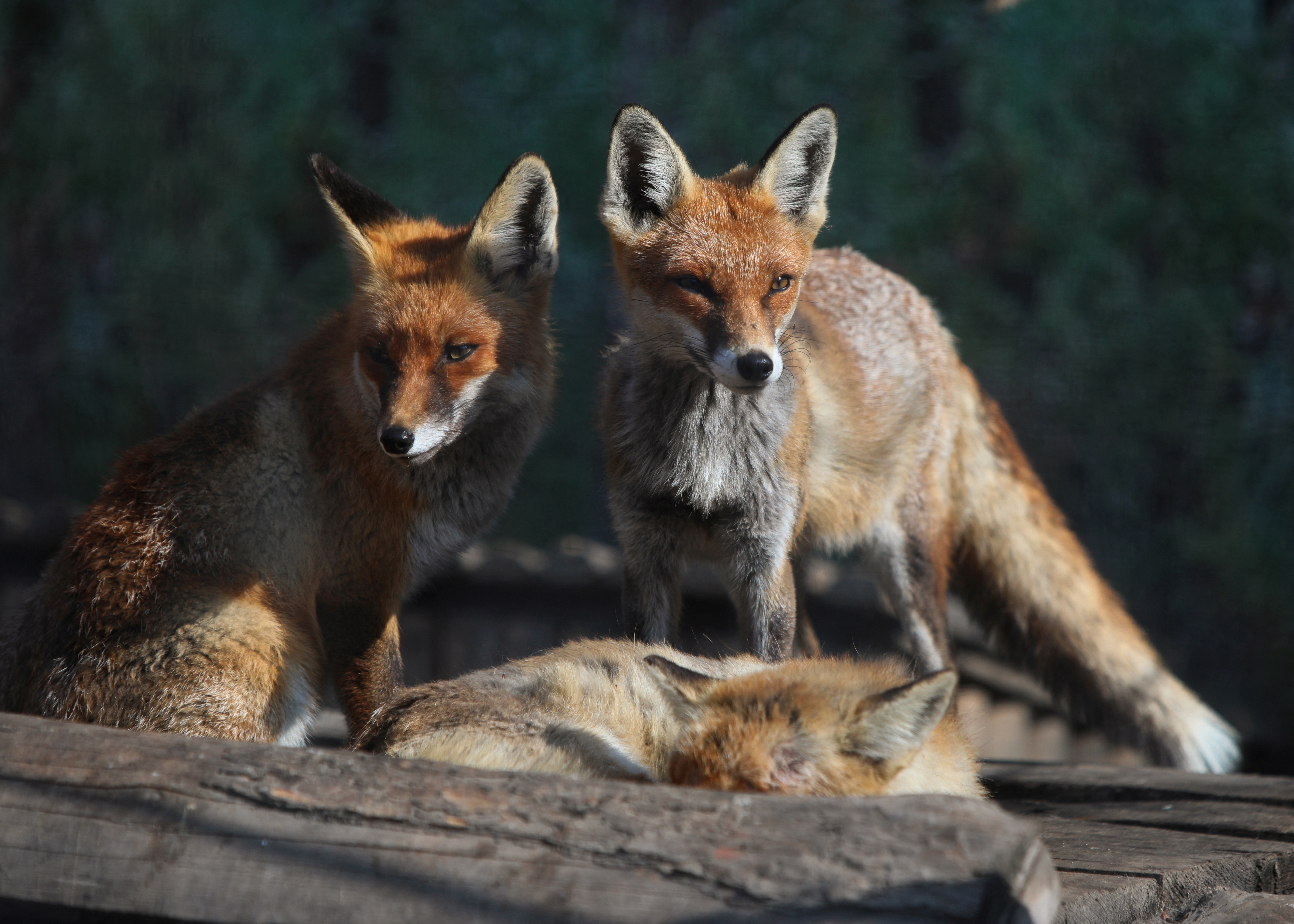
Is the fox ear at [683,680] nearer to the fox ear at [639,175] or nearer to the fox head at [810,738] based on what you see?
the fox head at [810,738]

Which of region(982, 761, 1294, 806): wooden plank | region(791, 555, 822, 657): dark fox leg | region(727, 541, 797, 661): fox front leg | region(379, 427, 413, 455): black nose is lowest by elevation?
region(982, 761, 1294, 806): wooden plank

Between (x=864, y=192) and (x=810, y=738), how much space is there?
4413 mm

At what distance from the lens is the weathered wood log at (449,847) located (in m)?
1.46

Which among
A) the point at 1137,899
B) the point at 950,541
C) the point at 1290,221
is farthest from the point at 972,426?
the point at 1290,221

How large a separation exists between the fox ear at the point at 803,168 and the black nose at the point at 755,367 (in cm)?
62

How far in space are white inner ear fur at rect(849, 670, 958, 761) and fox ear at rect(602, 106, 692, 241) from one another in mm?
1430

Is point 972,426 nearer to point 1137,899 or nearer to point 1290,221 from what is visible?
point 1137,899

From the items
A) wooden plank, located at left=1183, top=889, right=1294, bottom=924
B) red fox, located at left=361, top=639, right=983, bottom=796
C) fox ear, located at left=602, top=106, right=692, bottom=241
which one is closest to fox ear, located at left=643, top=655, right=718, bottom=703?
red fox, located at left=361, top=639, right=983, bottom=796

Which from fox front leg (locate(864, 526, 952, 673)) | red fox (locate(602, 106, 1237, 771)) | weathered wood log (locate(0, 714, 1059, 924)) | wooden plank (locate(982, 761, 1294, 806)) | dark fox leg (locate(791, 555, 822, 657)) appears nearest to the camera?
weathered wood log (locate(0, 714, 1059, 924))

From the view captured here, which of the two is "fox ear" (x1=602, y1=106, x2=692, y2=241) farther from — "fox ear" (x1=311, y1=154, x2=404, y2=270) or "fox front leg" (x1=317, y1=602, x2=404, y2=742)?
"fox front leg" (x1=317, y1=602, x2=404, y2=742)

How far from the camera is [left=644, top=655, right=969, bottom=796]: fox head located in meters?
1.82

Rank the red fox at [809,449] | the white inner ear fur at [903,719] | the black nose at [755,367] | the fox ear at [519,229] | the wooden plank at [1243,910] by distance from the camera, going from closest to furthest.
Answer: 1. the white inner ear fur at [903,719]
2. the wooden plank at [1243,910]
3. the black nose at [755,367]
4. the red fox at [809,449]
5. the fox ear at [519,229]

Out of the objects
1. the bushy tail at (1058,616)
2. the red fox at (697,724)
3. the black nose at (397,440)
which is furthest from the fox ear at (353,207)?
the bushy tail at (1058,616)

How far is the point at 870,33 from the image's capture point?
5.71 meters
